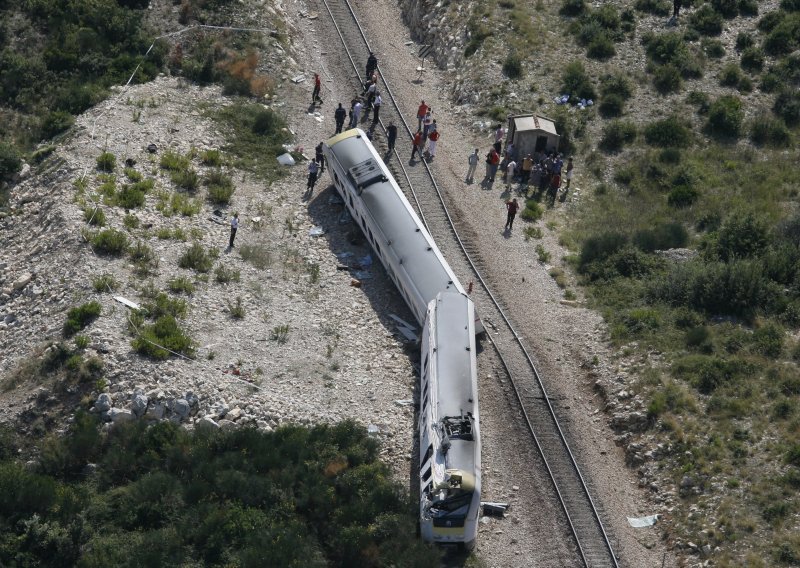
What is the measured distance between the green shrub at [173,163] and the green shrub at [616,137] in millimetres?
16729

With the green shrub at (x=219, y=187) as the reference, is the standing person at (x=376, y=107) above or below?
above

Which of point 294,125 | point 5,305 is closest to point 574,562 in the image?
point 5,305

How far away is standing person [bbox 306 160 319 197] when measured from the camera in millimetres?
39938

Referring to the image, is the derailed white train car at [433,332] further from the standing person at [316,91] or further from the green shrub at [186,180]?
the standing person at [316,91]

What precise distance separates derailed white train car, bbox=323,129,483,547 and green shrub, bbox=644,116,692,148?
42.1 feet

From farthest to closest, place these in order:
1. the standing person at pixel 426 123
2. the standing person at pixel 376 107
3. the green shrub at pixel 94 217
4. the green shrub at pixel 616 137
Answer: the green shrub at pixel 616 137 < the standing person at pixel 376 107 < the standing person at pixel 426 123 < the green shrub at pixel 94 217

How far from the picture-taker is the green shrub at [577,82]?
151 feet

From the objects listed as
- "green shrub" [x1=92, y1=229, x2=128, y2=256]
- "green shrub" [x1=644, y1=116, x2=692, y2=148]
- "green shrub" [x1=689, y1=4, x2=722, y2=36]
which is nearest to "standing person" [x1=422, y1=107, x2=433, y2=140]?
"green shrub" [x1=644, y1=116, x2=692, y2=148]

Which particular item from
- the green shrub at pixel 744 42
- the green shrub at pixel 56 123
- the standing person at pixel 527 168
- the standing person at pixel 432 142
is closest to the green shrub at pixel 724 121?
the green shrub at pixel 744 42

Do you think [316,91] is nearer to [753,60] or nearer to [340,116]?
[340,116]

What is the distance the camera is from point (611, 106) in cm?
4544

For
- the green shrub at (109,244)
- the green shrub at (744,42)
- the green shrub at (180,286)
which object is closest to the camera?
the green shrub at (180,286)

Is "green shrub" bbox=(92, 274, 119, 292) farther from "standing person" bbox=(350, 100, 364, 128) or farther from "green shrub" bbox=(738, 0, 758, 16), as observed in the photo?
"green shrub" bbox=(738, 0, 758, 16)

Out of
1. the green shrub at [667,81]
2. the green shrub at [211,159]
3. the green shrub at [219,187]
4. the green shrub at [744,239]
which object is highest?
the green shrub at [667,81]
